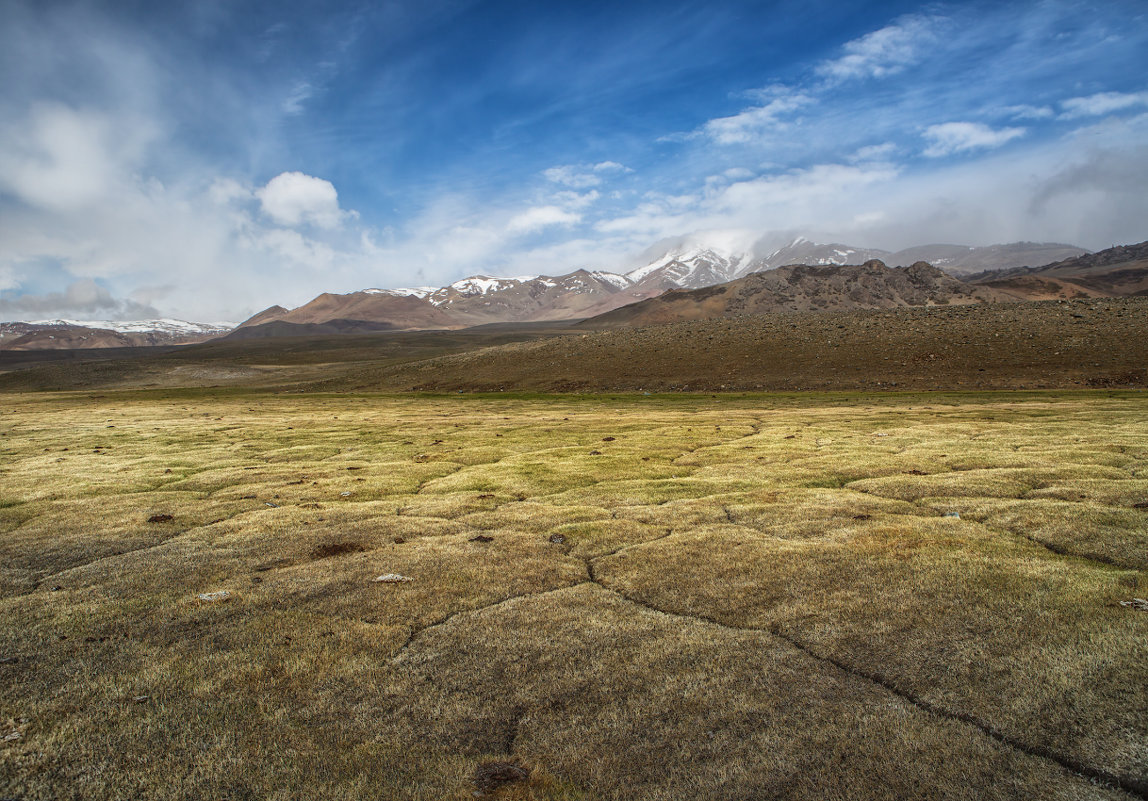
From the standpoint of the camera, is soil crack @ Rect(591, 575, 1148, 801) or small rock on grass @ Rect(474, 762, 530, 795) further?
small rock on grass @ Rect(474, 762, 530, 795)

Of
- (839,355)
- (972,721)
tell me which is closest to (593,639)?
(972,721)

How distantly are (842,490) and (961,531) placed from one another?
3.81m

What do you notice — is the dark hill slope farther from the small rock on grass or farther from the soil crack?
the small rock on grass

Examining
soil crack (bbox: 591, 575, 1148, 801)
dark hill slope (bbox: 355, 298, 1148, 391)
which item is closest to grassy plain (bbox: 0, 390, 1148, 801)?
soil crack (bbox: 591, 575, 1148, 801)

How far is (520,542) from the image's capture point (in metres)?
10.8

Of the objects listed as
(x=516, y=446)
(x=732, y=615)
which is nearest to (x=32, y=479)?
(x=516, y=446)

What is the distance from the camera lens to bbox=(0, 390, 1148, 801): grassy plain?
4.86 meters

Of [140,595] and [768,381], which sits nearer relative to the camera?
[140,595]

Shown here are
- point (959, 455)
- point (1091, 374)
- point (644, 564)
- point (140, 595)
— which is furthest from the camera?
point (1091, 374)

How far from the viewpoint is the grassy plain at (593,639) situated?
4863mm

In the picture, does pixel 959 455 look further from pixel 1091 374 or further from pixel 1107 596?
pixel 1091 374

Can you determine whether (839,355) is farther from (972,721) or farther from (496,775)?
(496,775)

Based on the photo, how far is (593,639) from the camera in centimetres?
700

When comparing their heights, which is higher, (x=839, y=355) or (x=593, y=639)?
(x=839, y=355)
